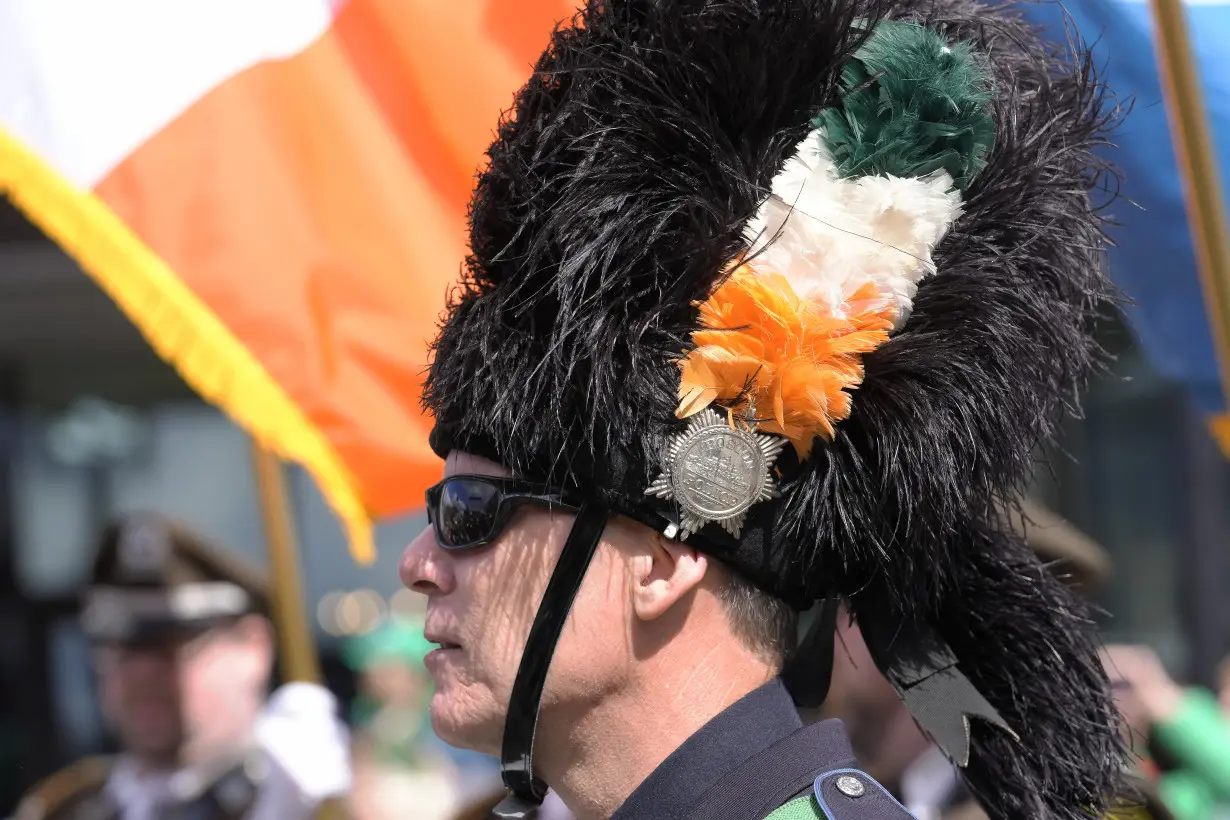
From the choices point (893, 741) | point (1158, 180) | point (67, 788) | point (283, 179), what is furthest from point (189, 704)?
point (1158, 180)

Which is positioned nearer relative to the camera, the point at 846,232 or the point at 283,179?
the point at 846,232

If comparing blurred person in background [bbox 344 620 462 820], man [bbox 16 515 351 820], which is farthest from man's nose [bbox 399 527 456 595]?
blurred person in background [bbox 344 620 462 820]

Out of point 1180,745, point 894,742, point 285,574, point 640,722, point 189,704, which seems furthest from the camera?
point 189,704

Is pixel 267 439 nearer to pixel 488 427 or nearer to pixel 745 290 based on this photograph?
pixel 488 427

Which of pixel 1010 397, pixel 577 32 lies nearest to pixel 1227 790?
pixel 1010 397

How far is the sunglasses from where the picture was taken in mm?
1675

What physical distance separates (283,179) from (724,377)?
172 centimetres

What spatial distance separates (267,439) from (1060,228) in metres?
1.81

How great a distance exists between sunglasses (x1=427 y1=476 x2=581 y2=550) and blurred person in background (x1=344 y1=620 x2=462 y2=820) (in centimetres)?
379

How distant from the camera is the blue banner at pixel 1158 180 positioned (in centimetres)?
293

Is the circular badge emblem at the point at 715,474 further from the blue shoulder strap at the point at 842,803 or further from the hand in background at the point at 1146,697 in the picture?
the hand in background at the point at 1146,697

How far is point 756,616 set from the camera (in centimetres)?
171

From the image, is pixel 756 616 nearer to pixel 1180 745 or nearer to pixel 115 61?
pixel 115 61

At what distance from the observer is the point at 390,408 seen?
3039 mm
